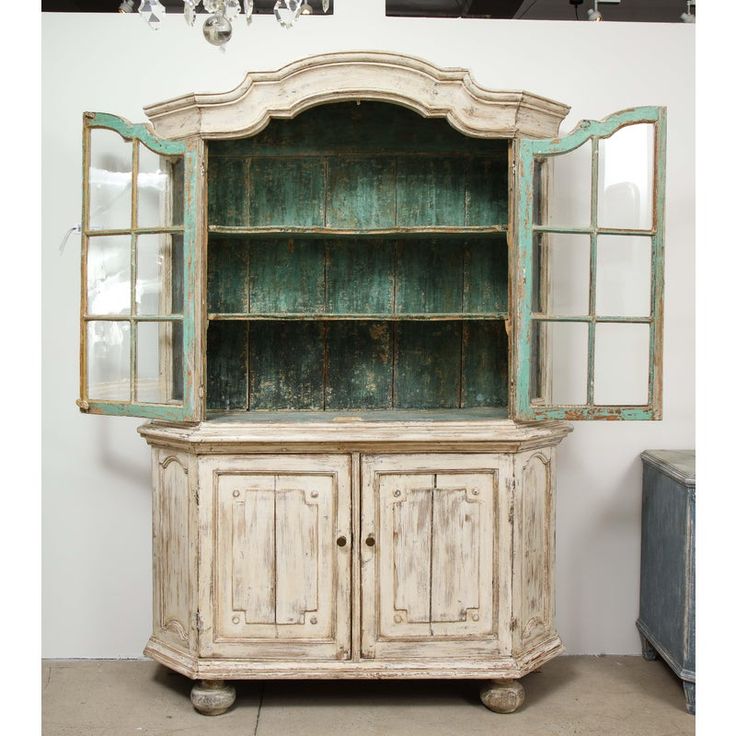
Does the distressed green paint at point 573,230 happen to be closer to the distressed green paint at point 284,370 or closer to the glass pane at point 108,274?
the distressed green paint at point 284,370

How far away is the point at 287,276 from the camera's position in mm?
3361

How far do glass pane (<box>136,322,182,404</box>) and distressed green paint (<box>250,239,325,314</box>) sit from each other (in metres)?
0.50

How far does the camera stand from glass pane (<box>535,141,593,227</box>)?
2.83m

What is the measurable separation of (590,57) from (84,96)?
2059 millimetres

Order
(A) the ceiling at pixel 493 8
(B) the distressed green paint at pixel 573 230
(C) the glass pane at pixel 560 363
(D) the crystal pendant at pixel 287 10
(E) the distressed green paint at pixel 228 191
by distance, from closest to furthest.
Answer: (D) the crystal pendant at pixel 287 10, (B) the distressed green paint at pixel 573 230, (C) the glass pane at pixel 560 363, (E) the distressed green paint at pixel 228 191, (A) the ceiling at pixel 493 8

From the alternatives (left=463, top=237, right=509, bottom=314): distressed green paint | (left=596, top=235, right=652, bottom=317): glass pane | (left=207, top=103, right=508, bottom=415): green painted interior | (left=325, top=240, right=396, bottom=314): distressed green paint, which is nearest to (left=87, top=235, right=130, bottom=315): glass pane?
(left=207, top=103, right=508, bottom=415): green painted interior

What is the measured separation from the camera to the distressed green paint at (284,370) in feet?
11.1

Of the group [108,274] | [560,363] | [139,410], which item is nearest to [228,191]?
[108,274]

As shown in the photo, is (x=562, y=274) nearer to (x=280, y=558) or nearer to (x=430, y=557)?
(x=430, y=557)

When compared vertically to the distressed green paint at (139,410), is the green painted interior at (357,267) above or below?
above

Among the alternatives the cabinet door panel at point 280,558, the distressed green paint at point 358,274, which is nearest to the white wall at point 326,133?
→ the cabinet door panel at point 280,558

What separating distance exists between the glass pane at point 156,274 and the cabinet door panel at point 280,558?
605 mm

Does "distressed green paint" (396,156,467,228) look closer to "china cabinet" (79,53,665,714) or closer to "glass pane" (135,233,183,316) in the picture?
"china cabinet" (79,53,665,714)

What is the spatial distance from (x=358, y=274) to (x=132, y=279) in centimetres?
92
